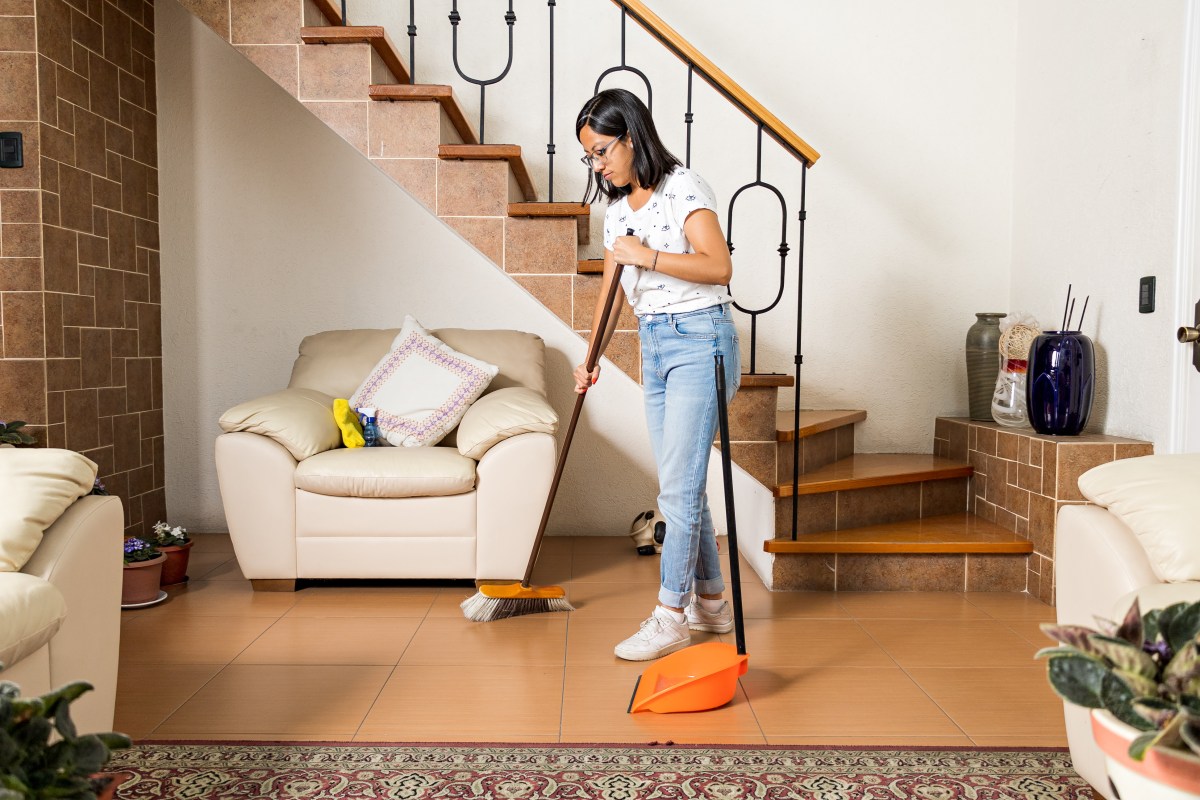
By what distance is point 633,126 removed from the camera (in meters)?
2.32

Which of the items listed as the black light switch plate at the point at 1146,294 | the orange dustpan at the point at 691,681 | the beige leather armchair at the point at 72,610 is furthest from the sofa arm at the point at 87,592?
the black light switch plate at the point at 1146,294

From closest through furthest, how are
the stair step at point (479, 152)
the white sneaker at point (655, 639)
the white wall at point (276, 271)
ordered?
the white sneaker at point (655, 639)
the stair step at point (479, 152)
the white wall at point (276, 271)

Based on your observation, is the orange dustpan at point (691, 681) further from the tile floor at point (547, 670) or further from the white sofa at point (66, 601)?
the white sofa at point (66, 601)

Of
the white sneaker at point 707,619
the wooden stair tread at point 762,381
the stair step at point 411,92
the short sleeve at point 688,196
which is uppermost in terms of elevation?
the stair step at point 411,92

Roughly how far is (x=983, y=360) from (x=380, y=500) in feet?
8.08

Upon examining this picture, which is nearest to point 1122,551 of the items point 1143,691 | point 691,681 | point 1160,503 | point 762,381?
point 1160,503

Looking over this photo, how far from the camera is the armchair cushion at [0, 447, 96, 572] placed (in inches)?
63.4

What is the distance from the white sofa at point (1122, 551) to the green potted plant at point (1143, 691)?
0.62 metres

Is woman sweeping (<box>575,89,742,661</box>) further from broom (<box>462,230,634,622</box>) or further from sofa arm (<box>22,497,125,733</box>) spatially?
sofa arm (<box>22,497,125,733</box>)

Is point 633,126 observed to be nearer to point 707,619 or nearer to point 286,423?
point 707,619

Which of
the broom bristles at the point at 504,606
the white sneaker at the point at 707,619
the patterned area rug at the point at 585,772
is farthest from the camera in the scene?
the broom bristles at the point at 504,606

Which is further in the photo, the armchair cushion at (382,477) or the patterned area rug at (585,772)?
the armchair cushion at (382,477)

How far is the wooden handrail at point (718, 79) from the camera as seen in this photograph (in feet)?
9.58

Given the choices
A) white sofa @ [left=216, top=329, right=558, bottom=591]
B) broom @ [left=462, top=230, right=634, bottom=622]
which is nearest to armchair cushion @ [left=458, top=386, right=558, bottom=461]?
white sofa @ [left=216, top=329, right=558, bottom=591]
